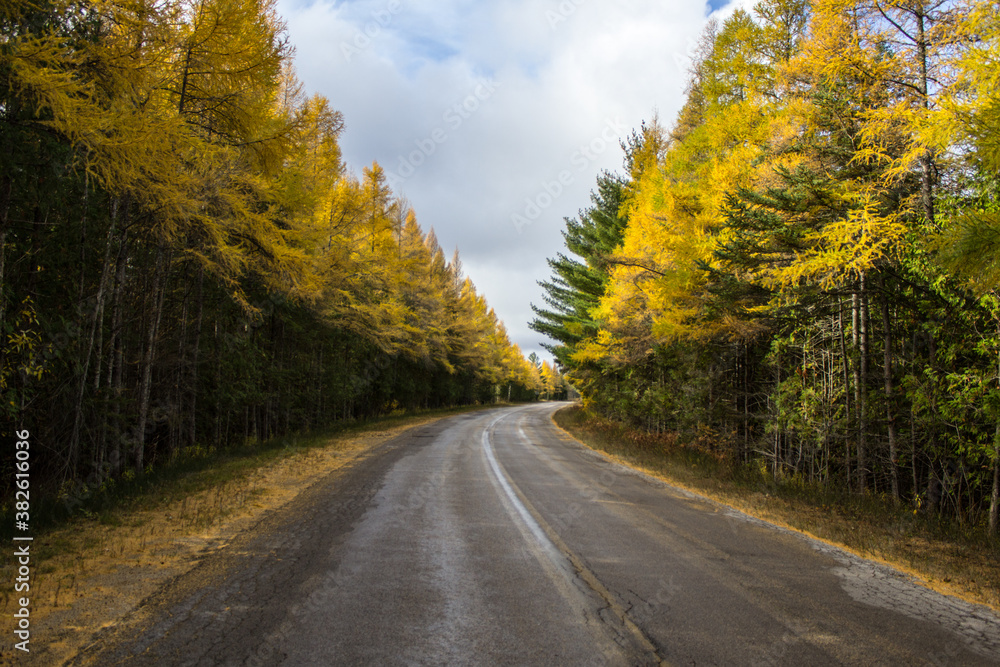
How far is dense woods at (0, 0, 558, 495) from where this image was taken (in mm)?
5676

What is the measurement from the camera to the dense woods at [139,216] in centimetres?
568

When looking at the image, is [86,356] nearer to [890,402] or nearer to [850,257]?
[850,257]

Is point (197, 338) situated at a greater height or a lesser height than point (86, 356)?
greater

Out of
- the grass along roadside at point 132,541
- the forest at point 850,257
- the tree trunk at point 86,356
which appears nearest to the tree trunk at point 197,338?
the grass along roadside at point 132,541

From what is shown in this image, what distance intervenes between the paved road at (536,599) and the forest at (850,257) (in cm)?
344

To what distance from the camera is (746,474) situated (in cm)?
1135

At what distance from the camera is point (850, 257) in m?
7.32

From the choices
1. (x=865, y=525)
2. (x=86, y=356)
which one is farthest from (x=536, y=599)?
(x=86, y=356)

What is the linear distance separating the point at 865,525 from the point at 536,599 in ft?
18.8

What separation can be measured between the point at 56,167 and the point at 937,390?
13.0m

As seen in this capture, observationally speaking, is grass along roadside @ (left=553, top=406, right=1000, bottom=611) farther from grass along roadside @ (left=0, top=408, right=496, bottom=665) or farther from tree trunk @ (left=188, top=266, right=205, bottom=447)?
tree trunk @ (left=188, top=266, right=205, bottom=447)

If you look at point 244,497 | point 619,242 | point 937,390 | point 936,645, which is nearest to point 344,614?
point 936,645

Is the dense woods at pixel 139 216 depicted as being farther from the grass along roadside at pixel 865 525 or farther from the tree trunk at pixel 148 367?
the grass along roadside at pixel 865 525

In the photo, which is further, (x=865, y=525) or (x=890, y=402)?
(x=890, y=402)
